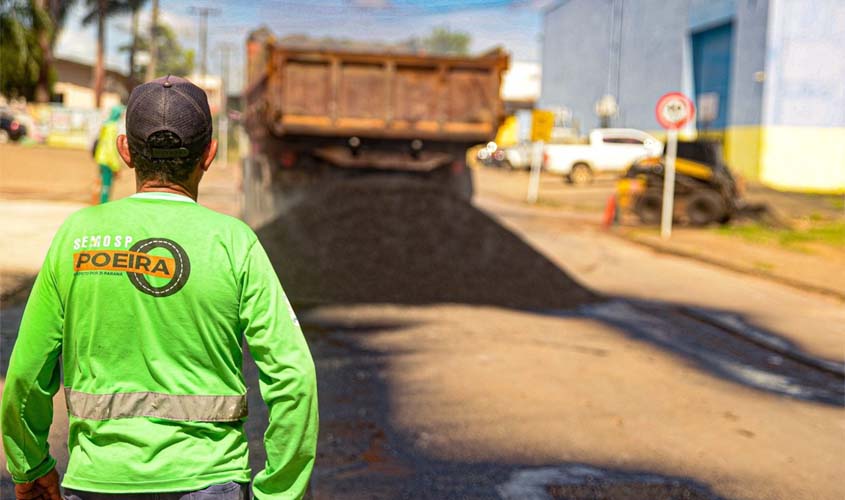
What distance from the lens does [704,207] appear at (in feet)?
68.3

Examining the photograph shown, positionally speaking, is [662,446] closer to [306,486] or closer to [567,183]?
[306,486]

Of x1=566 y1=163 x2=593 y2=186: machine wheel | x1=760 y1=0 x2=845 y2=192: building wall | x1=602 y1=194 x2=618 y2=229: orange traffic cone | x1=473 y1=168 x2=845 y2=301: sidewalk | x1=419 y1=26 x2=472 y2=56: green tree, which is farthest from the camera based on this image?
x1=566 y1=163 x2=593 y2=186: machine wheel

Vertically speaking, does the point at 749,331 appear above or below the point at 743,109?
below

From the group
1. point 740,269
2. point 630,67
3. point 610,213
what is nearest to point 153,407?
point 740,269

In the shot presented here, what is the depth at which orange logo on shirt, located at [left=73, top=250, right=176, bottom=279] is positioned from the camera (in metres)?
2.23

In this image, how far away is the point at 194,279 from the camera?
2.24 m

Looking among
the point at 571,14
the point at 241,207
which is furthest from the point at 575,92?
the point at 241,207

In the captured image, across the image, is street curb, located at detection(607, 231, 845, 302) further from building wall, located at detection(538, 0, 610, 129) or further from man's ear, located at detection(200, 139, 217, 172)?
man's ear, located at detection(200, 139, 217, 172)

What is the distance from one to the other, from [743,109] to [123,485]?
33.7 m

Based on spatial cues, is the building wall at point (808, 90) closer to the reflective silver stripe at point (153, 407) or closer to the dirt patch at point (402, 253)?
the dirt patch at point (402, 253)

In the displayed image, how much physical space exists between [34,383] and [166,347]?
1.11ft

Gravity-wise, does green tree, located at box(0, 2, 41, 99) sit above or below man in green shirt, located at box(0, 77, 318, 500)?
above

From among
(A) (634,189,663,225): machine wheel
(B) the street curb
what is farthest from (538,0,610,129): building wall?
(B) the street curb

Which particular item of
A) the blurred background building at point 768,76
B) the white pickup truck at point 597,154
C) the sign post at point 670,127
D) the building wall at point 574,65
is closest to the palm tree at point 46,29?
the building wall at point 574,65
